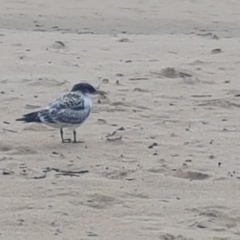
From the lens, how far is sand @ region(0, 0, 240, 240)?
5.34 m

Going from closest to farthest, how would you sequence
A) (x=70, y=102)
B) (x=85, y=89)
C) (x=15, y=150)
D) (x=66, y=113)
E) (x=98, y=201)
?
(x=98, y=201), (x=15, y=150), (x=66, y=113), (x=70, y=102), (x=85, y=89)

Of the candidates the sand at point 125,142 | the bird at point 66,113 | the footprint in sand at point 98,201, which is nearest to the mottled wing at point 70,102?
the bird at point 66,113

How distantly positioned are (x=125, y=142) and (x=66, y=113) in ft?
1.58

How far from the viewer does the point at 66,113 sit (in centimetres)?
710

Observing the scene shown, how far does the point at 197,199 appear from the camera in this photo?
578cm

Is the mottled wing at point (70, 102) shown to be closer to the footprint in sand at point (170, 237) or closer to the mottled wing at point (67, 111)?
the mottled wing at point (67, 111)

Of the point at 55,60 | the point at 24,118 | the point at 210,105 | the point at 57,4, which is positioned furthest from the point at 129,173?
the point at 57,4

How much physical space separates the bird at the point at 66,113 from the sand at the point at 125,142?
159mm

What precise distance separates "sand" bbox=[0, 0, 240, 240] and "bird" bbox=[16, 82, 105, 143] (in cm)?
16

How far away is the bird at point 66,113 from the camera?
7004 mm

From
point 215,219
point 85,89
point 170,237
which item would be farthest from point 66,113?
point 170,237

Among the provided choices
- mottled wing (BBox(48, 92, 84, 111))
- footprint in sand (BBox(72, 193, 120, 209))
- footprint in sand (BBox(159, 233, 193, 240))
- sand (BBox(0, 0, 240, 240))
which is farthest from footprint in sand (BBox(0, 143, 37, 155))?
footprint in sand (BBox(159, 233, 193, 240))

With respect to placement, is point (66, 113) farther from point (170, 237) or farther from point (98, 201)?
point (170, 237)

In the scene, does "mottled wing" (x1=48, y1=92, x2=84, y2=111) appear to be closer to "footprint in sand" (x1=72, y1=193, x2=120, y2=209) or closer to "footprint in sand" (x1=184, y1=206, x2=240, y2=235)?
"footprint in sand" (x1=72, y1=193, x2=120, y2=209)
